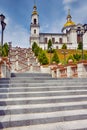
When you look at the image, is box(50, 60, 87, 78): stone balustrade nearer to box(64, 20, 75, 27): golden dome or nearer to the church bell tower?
the church bell tower

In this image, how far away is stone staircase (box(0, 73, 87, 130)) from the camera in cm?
430

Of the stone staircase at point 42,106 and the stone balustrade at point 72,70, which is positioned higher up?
the stone balustrade at point 72,70

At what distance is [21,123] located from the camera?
430 centimetres

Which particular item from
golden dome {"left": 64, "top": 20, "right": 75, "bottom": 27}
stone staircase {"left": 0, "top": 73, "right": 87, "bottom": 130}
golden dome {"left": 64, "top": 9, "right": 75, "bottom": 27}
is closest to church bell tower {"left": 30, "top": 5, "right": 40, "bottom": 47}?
golden dome {"left": 64, "top": 20, "right": 75, "bottom": 27}

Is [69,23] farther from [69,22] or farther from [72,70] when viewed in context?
[72,70]

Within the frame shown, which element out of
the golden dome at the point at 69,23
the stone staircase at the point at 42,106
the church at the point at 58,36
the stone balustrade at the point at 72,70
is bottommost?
the stone staircase at the point at 42,106

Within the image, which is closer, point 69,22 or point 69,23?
point 69,23

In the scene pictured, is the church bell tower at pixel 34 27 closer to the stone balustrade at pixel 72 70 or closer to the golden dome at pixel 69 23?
the golden dome at pixel 69 23

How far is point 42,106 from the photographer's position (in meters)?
5.13

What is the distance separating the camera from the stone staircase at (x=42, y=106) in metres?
4.30

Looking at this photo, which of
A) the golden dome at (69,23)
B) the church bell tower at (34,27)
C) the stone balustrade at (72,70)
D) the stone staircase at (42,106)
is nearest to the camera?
the stone staircase at (42,106)

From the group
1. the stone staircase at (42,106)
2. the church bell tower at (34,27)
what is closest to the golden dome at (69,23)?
the church bell tower at (34,27)

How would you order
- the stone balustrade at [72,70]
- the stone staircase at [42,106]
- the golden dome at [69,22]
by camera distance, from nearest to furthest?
the stone staircase at [42,106]
the stone balustrade at [72,70]
the golden dome at [69,22]

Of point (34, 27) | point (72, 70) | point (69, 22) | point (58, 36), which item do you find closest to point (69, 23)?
point (69, 22)
